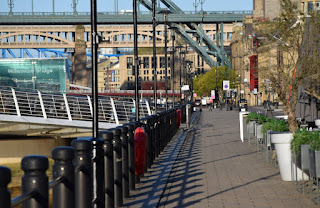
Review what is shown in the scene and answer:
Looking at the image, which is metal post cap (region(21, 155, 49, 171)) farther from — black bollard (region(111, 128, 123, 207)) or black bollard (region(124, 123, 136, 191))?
black bollard (region(124, 123, 136, 191))

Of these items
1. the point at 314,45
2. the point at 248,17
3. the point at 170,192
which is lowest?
the point at 170,192

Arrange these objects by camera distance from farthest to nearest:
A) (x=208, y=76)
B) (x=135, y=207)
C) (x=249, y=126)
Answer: (x=208, y=76), (x=249, y=126), (x=135, y=207)

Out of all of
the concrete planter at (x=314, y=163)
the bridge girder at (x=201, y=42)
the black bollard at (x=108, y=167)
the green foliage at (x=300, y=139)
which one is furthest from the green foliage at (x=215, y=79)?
the black bollard at (x=108, y=167)

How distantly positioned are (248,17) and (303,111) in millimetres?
110063

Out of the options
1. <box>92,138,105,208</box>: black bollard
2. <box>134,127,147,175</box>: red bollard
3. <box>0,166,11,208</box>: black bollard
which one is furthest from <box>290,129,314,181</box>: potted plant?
<box>0,166,11,208</box>: black bollard

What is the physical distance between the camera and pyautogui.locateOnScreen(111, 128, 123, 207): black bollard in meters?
10.7

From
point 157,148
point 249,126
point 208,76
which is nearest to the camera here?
point 157,148

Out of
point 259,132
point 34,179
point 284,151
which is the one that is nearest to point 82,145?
point 34,179

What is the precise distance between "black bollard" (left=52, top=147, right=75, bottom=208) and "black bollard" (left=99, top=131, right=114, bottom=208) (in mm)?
3751

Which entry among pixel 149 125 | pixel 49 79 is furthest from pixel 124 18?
pixel 149 125

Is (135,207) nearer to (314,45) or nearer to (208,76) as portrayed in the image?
(314,45)

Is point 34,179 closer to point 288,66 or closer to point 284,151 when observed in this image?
point 284,151

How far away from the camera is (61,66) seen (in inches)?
3088

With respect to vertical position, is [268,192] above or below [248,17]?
below
